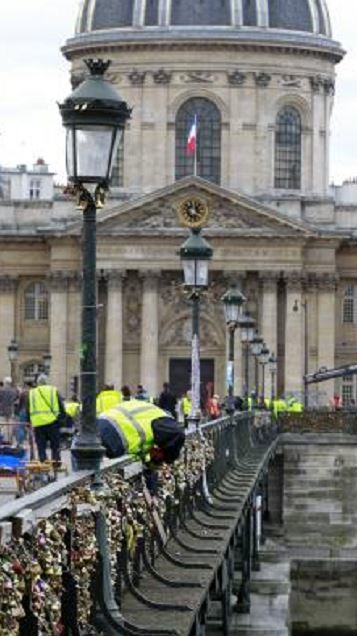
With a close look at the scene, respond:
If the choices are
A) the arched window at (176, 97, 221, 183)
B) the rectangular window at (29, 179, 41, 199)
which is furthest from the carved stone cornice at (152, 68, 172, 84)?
the rectangular window at (29, 179, 41, 199)

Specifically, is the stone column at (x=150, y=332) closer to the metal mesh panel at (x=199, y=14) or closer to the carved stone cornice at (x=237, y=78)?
the carved stone cornice at (x=237, y=78)

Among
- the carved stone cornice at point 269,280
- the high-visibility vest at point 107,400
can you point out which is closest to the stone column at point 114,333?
the carved stone cornice at point 269,280

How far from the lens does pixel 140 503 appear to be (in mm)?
18969

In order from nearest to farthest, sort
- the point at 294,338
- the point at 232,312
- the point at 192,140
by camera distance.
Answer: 1. the point at 232,312
2. the point at 192,140
3. the point at 294,338

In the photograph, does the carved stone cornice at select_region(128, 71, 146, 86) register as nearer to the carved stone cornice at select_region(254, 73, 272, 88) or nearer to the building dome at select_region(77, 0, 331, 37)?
the building dome at select_region(77, 0, 331, 37)

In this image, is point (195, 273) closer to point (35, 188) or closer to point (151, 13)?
point (151, 13)

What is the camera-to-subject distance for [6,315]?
117 m

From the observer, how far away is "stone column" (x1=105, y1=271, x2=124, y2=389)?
114 metres

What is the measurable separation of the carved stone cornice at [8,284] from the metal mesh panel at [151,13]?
13.7 meters

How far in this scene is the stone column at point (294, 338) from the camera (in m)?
114

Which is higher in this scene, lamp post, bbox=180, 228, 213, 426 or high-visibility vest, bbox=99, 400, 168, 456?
lamp post, bbox=180, 228, 213, 426

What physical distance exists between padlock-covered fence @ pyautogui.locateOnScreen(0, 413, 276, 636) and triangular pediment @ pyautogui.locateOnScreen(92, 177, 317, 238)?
85902mm

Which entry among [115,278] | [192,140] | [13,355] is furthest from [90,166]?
[115,278]

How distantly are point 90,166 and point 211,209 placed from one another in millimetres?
94950
